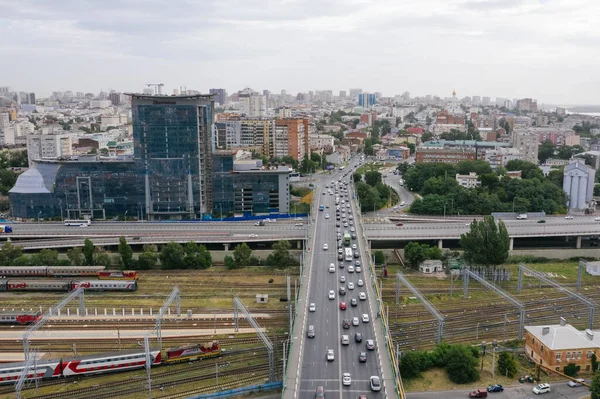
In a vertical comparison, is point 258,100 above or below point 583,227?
above

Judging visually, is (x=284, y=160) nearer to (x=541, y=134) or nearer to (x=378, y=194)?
(x=378, y=194)

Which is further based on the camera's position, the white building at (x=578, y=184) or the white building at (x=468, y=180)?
the white building at (x=468, y=180)

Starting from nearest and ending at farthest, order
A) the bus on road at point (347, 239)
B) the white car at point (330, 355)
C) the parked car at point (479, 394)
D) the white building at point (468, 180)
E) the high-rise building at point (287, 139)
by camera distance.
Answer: the white car at point (330, 355) < the parked car at point (479, 394) < the bus on road at point (347, 239) < the white building at point (468, 180) < the high-rise building at point (287, 139)

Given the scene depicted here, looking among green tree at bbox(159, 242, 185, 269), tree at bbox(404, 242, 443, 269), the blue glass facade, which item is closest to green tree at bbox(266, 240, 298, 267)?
green tree at bbox(159, 242, 185, 269)

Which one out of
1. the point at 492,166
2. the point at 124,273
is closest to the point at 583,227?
the point at 492,166

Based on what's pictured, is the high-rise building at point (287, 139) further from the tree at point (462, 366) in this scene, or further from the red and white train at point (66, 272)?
the tree at point (462, 366)

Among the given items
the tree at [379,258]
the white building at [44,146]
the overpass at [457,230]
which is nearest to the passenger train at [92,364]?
the tree at [379,258]

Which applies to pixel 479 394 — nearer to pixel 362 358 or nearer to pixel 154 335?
pixel 362 358
